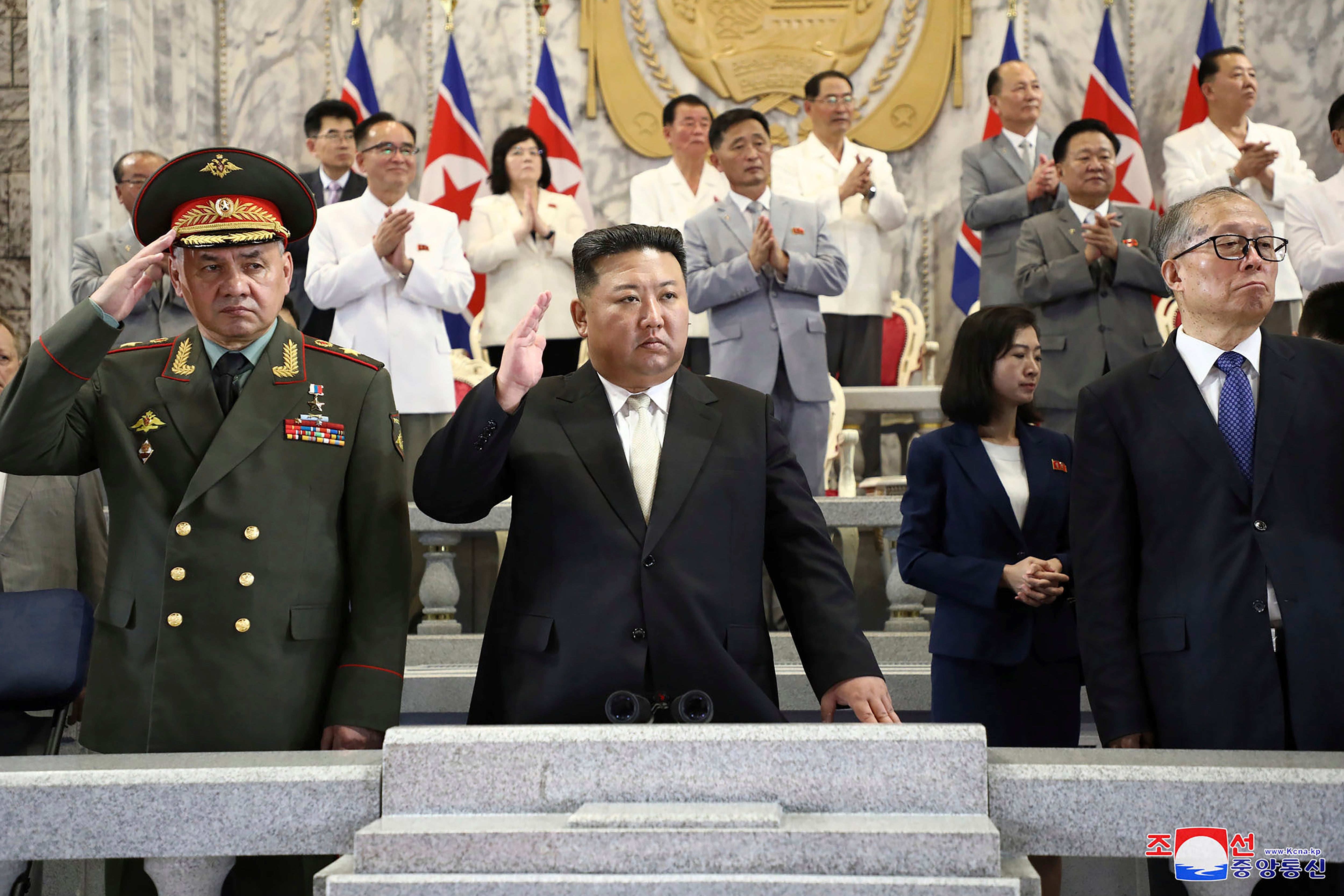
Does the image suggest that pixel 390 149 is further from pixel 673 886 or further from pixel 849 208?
pixel 673 886

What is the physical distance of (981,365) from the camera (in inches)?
140

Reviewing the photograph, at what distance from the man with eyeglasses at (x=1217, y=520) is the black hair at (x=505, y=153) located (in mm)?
4273

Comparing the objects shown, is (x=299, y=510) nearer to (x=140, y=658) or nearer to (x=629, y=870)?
(x=140, y=658)

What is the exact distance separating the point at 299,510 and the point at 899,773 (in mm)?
1260

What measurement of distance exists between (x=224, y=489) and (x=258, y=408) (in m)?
0.17

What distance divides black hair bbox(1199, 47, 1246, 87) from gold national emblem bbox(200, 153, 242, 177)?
5.65m

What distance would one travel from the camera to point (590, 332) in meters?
2.53

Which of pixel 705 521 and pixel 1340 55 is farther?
pixel 1340 55

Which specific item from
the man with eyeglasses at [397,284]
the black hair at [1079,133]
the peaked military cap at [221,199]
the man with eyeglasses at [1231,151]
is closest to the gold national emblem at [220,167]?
the peaked military cap at [221,199]

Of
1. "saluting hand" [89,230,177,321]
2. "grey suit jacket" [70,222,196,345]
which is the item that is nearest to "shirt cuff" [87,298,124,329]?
"saluting hand" [89,230,177,321]

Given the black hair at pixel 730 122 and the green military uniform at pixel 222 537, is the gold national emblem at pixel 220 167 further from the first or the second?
the black hair at pixel 730 122

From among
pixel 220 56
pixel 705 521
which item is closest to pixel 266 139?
pixel 220 56

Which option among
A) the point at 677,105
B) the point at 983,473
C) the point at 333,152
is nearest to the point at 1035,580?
the point at 983,473

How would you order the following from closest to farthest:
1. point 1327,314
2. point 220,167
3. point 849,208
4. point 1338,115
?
point 220,167 < point 1327,314 < point 1338,115 < point 849,208
